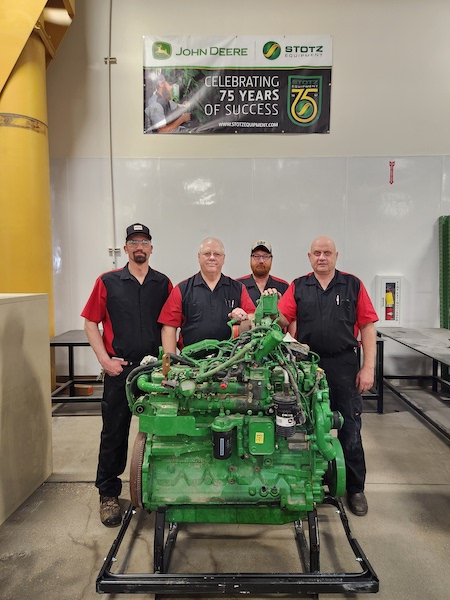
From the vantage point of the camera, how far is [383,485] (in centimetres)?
277

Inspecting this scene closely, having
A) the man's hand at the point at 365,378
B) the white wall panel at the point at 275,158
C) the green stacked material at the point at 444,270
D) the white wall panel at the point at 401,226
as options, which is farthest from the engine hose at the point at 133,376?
the green stacked material at the point at 444,270

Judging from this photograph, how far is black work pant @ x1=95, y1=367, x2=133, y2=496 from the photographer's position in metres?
2.35

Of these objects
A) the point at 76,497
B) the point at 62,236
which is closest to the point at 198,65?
the point at 62,236

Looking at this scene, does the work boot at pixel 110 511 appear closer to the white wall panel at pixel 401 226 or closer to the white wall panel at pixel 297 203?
the white wall panel at pixel 297 203

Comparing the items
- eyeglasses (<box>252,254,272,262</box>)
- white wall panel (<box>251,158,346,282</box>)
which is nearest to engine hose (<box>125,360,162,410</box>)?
eyeglasses (<box>252,254,272,262</box>)

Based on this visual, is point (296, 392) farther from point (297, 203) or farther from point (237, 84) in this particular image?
point (237, 84)

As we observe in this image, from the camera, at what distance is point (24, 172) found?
398 centimetres

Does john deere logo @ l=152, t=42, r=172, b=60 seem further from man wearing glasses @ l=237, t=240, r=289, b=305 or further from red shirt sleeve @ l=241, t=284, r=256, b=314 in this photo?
red shirt sleeve @ l=241, t=284, r=256, b=314

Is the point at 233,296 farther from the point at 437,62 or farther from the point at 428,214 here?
the point at 437,62

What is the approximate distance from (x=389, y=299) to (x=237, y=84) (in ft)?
10.2

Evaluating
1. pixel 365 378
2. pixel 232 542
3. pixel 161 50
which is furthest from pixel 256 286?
pixel 161 50

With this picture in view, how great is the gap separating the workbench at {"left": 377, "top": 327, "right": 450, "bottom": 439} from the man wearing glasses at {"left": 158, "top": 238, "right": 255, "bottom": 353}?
1644mm

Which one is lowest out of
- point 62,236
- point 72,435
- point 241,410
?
point 72,435

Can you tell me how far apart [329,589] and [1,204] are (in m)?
4.12
